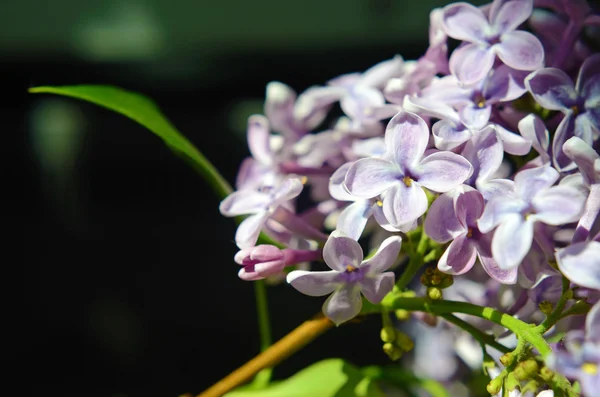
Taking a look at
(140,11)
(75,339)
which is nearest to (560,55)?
(75,339)

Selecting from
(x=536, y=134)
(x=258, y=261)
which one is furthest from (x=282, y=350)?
(x=536, y=134)

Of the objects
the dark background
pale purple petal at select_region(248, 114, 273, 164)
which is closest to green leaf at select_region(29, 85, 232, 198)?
pale purple petal at select_region(248, 114, 273, 164)

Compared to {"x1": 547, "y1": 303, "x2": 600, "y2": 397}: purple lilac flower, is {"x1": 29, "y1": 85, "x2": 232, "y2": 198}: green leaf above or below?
above

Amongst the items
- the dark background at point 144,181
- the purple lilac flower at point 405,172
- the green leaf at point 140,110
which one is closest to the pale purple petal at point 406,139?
the purple lilac flower at point 405,172

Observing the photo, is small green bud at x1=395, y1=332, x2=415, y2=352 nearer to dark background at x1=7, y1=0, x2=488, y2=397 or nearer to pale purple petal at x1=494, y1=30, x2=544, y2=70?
pale purple petal at x1=494, y1=30, x2=544, y2=70

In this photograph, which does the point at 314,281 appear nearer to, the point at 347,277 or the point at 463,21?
the point at 347,277

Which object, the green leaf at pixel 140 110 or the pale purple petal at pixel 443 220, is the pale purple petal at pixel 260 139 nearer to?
the green leaf at pixel 140 110
